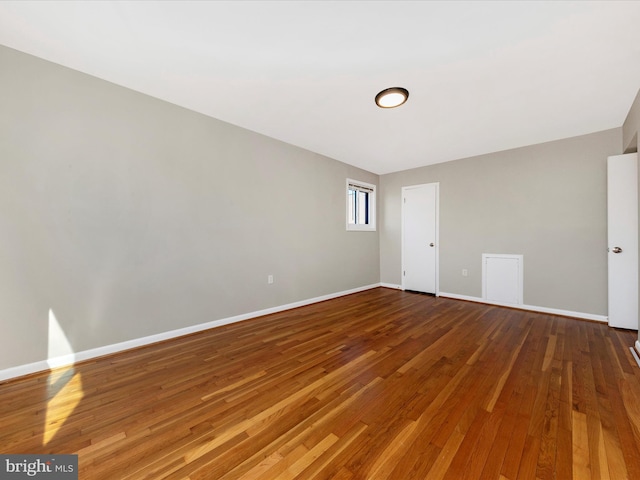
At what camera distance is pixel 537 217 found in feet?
12.5

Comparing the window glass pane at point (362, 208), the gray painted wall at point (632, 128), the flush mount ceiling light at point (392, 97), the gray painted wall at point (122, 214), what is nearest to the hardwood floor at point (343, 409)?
the gray painted wall at point (122, 214)

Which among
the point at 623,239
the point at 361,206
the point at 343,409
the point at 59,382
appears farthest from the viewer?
the point at 361,206

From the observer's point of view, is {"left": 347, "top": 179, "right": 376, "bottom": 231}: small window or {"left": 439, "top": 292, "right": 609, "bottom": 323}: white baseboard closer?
{"left": 439, "top": 292, "right": 609, "bottom": 323}: white baseboard

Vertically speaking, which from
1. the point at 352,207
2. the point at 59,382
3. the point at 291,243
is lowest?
the point at 59,382

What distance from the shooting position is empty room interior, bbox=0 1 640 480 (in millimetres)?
1437

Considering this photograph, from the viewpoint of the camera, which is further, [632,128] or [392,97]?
[632,128]

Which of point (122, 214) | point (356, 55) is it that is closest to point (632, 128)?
point (356, 55)

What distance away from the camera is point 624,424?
149cm

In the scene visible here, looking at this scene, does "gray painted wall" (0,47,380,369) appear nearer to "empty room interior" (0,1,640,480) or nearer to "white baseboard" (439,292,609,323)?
"empty room interior" (0,1,640,480)

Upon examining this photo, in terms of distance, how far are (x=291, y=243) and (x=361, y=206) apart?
2.10m

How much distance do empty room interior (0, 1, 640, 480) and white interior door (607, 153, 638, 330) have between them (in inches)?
1.0

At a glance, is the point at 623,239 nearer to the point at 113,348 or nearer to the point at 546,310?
the point at 546,310

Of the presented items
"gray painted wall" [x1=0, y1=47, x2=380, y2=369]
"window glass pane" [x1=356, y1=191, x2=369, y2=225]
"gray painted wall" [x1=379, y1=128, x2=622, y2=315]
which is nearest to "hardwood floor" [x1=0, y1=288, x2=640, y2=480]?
"gray painted wall" [x1=0, y1=47, x2=380, y2=369]

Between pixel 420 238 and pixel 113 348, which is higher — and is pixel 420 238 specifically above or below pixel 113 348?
above
